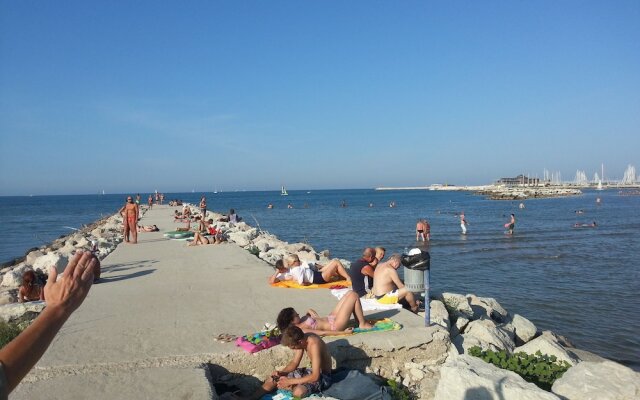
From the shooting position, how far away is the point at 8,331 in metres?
5.95

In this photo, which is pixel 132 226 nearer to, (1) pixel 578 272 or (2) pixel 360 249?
(2) pixel 360 249

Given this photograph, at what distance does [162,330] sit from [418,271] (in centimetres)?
338

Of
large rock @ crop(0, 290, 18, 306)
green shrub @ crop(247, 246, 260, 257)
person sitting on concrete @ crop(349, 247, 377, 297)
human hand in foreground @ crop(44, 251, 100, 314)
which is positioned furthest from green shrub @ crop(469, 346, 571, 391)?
green shrub @ crop(247, 246, 260, 257)

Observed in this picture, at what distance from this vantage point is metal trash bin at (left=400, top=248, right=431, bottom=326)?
6.06 m

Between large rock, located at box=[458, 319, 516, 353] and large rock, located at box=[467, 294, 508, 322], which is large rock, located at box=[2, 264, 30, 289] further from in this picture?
large rock, located at box=[467, 294, 508, 322]

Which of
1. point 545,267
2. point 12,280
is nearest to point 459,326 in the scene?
point 12,280

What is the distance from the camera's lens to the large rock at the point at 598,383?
459 cm

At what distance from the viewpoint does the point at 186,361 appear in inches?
201

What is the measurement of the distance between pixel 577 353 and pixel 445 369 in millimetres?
3896

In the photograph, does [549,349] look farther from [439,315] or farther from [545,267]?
[545,267]

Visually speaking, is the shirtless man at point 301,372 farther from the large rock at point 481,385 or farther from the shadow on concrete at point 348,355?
the large rock at point 481,385

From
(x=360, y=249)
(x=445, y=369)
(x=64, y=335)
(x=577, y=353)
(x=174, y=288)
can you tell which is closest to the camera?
(x=445, y=369)

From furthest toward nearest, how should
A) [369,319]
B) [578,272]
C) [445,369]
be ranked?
[578,272] < [369,319] < [445,369]

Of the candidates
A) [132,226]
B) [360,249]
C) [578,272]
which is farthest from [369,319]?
[360,249]
